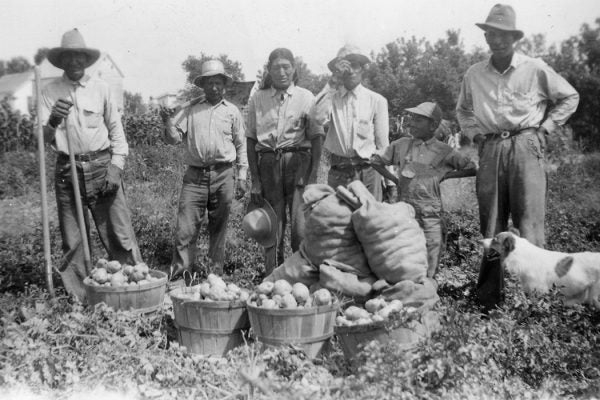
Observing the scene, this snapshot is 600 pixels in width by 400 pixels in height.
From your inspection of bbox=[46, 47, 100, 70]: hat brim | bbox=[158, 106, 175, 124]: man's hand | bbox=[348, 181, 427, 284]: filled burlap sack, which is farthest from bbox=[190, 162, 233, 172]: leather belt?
bbox=[348, 181, 427, 284]: filled burlap sack

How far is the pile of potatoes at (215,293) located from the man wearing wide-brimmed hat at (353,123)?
1823 millimetres

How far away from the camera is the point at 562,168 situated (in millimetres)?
11414

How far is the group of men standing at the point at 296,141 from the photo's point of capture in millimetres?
4617

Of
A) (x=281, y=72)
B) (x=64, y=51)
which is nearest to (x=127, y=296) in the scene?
(x=64, y=51)

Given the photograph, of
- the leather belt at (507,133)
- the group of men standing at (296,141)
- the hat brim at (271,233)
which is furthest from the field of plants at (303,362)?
the leather belt at (507,133)

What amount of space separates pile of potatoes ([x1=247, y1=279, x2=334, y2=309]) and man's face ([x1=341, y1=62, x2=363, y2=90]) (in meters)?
2.37

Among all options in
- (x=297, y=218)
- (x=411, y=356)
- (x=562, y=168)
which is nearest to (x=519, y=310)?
(x=411, y=356)

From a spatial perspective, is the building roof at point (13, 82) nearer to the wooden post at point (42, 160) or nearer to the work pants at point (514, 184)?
the wooden post at point (42, 160)

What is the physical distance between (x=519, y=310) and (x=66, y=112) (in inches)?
157

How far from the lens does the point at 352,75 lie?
5.25m

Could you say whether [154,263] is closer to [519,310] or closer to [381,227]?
[381,227]

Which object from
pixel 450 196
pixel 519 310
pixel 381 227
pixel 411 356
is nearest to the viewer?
pixel 411 356

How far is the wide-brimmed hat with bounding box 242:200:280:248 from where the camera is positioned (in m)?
5.10

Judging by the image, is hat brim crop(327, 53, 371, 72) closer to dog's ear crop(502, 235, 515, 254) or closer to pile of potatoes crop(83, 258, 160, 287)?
dog's ear crop(502, 235, 515, 254)
